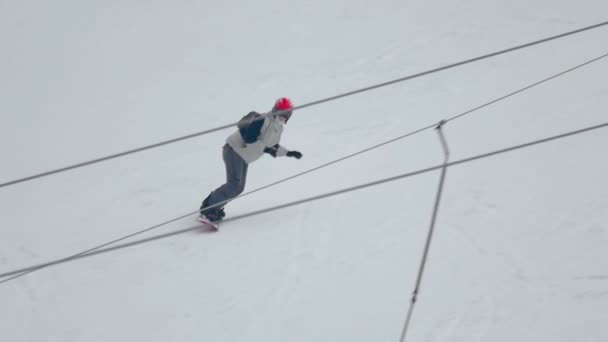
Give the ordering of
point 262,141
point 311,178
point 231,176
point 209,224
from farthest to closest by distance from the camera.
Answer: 1. point 311,178
2. point 209,224
3. point 231,176
4. point 262,141

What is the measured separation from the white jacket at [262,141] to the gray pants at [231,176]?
0.09 m

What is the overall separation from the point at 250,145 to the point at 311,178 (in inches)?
105

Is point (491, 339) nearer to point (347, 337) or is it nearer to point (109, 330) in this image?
point (347, 337)

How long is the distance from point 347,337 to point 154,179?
507 centimetres

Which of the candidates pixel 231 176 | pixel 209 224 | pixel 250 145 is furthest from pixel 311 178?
pixel 250 145

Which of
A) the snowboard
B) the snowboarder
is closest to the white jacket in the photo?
the snowboarder

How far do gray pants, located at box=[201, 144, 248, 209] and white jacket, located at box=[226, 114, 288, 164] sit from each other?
9 centimetres

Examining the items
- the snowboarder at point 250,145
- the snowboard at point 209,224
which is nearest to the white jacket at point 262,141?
the snowboarder at point 250,145

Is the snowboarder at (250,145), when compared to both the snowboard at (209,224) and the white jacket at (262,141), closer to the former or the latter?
the white jacket at (262,141)

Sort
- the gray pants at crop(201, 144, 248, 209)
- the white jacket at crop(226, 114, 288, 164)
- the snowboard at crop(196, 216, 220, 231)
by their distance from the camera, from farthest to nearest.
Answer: the snowboard at crop(196, 216, 220, 231)
the gray pants at crop(201, 144, 248, 209)
the white jacket at crop(226, 114, 288, 164)

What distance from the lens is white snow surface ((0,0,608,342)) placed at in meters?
8.09

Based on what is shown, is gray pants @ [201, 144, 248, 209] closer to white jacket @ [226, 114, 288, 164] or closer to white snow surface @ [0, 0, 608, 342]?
white jacket @ [226, 114, 288, 164]

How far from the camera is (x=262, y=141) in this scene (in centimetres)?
837

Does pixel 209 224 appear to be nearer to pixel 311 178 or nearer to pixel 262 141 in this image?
pixel 262 141
